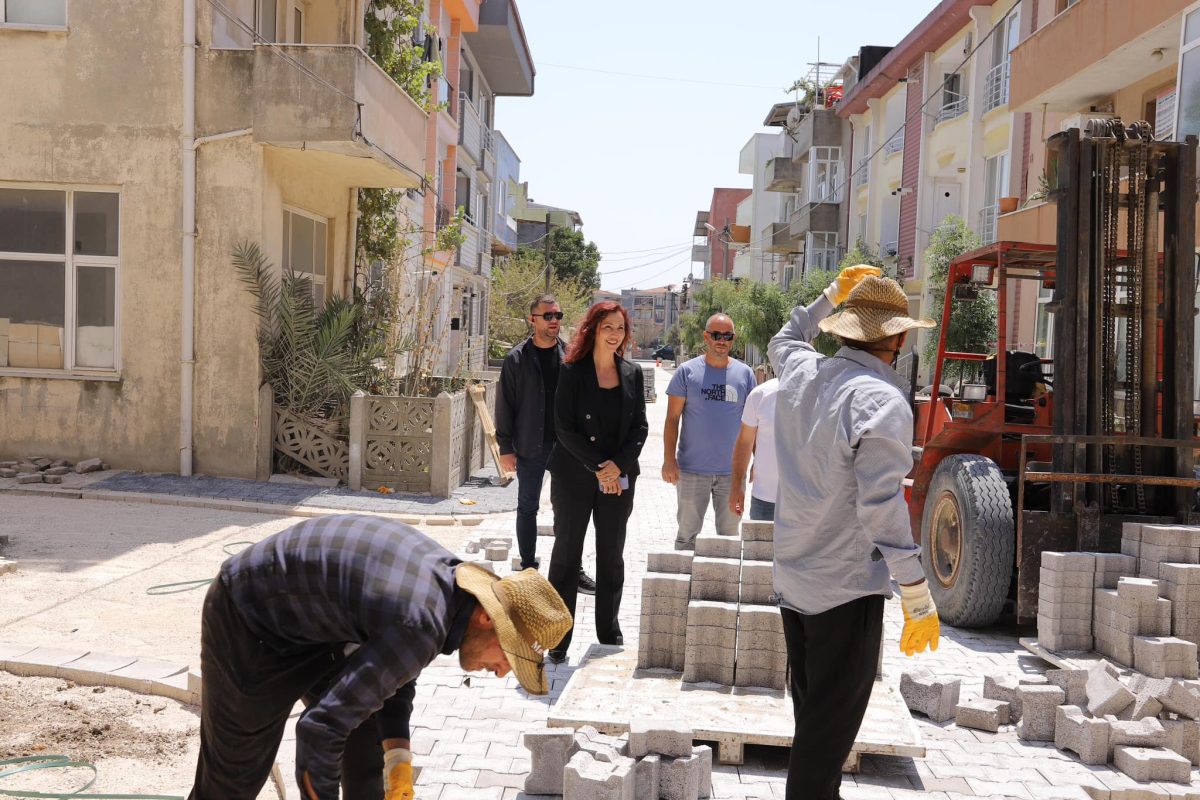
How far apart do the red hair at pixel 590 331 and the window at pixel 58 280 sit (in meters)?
7.79

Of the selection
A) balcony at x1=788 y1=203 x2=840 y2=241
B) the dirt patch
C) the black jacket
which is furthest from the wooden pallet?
balcony at x1=788 y1=203 x2=840 y2=241

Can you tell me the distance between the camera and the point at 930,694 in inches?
219

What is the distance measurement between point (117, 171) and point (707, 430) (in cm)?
779

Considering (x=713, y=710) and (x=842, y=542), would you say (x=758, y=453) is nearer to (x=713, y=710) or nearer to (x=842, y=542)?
(x=713, y=710)

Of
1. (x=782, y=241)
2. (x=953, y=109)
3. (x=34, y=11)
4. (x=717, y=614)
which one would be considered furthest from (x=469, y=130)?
(x=717, y=614)

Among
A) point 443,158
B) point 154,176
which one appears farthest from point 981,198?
point 154,176

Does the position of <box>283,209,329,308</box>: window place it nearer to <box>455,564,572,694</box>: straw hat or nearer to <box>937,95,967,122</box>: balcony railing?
<box>455,564,572,694</box>: straw hat

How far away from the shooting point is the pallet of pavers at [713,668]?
4828 millimetres

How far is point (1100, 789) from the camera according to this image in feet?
15.3

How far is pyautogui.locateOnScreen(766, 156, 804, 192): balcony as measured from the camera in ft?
159

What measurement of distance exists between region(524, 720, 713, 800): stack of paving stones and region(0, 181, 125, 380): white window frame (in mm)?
9195

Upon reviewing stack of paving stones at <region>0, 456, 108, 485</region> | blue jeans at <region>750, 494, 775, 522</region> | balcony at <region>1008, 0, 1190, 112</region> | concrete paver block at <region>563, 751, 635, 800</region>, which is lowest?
concrete paver block at <region>563, 751, 635, 800</region>

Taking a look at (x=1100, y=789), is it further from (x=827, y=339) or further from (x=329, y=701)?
(x=827, y=339)

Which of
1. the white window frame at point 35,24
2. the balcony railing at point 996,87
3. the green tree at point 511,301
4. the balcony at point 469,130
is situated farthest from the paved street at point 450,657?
the green tree at point 511,301
